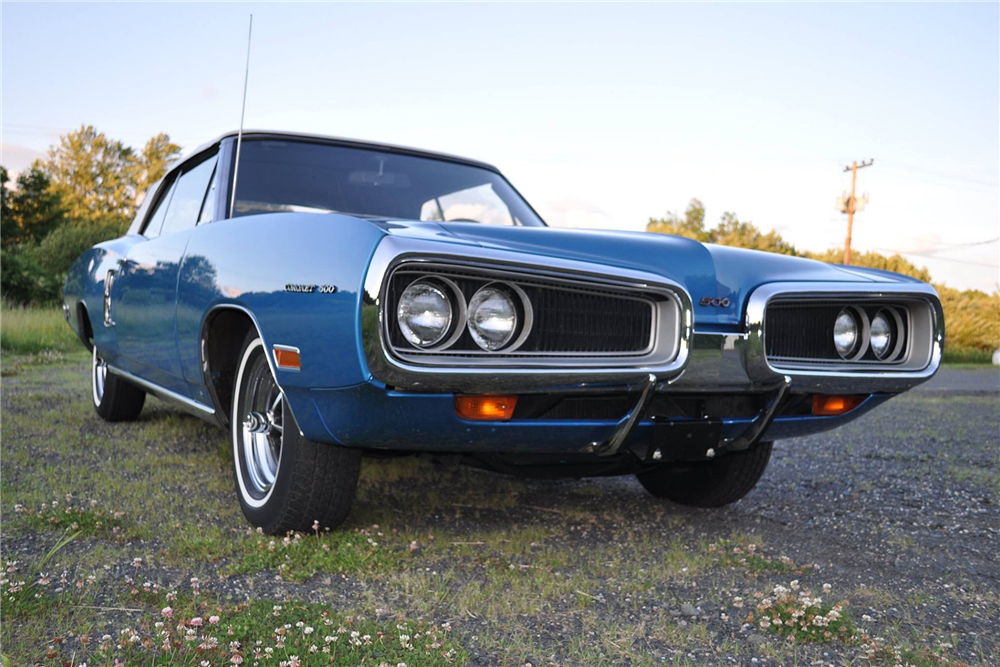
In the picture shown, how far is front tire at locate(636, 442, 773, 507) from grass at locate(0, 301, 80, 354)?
9.13 meters

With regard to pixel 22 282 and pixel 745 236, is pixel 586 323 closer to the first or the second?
pixel 22 282

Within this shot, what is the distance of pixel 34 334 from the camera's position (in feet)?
37.3

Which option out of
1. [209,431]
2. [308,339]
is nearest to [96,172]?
[209,431]

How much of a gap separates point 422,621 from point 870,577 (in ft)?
4.81

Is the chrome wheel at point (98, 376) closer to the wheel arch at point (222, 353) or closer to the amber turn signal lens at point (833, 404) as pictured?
the wheel arch at point (222, 353)

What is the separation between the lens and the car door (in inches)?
136

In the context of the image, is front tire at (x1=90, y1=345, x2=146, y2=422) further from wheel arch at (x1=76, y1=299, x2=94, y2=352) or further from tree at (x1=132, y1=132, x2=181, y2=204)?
tree at (x1=132, y1=132, x2=181, y2=204)

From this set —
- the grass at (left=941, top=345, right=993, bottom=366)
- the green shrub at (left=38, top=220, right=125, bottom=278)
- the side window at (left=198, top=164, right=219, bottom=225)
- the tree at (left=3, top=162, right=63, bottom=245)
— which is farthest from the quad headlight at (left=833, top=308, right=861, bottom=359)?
the tree at (left=3, top=162, right=63, bottom=245)

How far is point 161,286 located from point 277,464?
112 cm

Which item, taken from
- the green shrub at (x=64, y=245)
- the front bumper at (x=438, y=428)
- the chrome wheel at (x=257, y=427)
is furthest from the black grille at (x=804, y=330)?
the green shrub at (x=64, y=245)

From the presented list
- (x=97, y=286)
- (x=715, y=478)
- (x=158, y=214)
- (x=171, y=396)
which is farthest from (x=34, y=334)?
(x=715, y=478)

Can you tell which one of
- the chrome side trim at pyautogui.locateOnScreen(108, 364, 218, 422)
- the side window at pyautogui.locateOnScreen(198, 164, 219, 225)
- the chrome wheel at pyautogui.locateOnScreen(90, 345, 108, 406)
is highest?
the side window at pyautogui.locateOnScreen(198, 164, 219, 225)

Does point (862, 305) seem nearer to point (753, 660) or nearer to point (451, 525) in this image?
point (753, 660)

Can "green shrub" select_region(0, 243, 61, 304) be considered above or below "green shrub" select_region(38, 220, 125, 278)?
below
